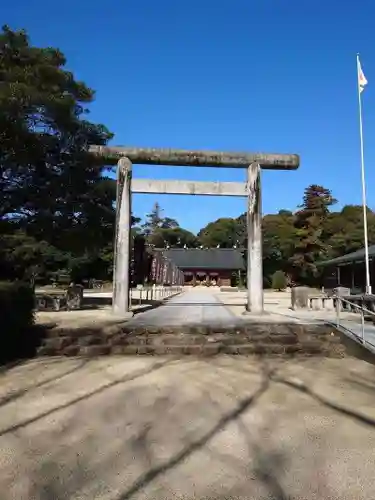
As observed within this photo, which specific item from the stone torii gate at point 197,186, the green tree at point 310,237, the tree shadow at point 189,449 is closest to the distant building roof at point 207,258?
the green tree at point 310,237

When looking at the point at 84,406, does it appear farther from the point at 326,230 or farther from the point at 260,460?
the point at 326,230

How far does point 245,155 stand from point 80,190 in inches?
244

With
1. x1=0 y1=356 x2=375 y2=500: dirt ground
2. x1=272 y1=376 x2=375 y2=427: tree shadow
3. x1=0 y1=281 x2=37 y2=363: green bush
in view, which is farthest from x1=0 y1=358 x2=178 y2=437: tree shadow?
x1=0 y1=281 x2=37 y2=363: green bush

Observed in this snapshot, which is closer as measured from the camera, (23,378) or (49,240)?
(23,378)

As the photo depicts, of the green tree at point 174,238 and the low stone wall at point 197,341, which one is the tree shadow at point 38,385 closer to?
the low stone wall at point 197,341

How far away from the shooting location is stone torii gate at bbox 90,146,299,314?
12.0m

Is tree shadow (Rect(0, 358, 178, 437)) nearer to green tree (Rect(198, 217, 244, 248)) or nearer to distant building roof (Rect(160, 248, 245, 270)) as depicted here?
distant building roof (Rect(160, 248, 245, 270))

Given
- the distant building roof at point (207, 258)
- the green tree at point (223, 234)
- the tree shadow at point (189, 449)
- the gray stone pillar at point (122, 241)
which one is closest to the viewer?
the tree shadow at point (189, 449)

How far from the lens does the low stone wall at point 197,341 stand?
7.72 m

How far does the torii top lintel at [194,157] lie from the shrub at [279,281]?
1227 inches

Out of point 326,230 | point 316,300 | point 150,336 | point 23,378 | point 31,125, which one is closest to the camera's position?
point 23,378

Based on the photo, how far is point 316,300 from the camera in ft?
49.0

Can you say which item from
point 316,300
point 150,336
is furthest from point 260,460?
point 316,300

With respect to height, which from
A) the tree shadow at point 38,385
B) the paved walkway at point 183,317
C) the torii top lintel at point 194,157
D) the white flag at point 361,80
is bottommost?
the tree shadow at point 38,385
